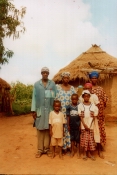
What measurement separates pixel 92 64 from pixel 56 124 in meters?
6.13

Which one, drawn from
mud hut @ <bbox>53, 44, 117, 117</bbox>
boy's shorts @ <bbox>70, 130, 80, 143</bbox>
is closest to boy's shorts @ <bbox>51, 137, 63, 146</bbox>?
boy's shorts @ <bbox>70, 130, 80, 143</bbox>

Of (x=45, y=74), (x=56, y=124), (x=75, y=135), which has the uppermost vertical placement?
(x=45, y=74)

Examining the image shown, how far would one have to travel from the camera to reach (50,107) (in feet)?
16.2

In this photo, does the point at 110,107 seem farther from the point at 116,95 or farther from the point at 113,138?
the point at 113,138

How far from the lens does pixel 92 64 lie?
1041 centimetres

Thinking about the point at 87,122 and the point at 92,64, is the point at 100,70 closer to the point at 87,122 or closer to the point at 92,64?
the point at 92,64

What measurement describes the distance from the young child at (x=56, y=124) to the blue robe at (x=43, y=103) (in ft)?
0.39

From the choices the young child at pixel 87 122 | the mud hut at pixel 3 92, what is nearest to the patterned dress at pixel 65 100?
the young child at pixel 87 122

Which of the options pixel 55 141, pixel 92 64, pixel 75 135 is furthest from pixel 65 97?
pixel 92 64

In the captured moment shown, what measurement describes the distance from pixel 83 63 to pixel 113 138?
4789 millimetres

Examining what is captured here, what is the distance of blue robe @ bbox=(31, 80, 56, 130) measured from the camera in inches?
192

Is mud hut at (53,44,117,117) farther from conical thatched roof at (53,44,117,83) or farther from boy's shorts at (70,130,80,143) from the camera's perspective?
boy's shorts at (70,130,80,143)

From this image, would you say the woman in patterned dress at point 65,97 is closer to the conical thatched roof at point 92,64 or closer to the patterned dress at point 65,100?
the patterned dress at point 65,100

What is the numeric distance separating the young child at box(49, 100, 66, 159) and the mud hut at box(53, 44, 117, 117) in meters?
4.92
